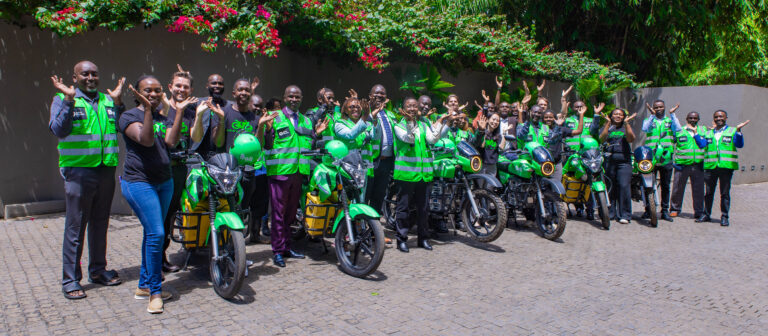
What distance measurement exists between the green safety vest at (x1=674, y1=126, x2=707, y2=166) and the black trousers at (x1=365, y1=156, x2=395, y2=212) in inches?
227

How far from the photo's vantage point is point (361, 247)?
576 centimetres

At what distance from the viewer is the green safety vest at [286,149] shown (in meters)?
5.85

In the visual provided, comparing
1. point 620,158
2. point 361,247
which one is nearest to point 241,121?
point 361,247

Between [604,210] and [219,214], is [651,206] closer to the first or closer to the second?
[604,210]

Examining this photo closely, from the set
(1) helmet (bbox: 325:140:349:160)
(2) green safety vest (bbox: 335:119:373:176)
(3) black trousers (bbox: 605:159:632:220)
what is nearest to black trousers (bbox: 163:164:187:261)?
(1) helmet (bbox: 325:140:349:160)

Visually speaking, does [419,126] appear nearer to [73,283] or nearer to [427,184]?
[427,184]

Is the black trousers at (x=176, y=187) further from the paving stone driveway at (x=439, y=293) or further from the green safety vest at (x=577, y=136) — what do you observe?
the green safety vest at (x=577, y=136)

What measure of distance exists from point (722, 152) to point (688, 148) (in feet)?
1.85

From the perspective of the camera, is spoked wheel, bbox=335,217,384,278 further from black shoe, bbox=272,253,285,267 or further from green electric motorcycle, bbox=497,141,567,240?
green electric motorcycle, bbox=497,141,567,240

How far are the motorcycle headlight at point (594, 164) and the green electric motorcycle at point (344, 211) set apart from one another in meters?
4.17

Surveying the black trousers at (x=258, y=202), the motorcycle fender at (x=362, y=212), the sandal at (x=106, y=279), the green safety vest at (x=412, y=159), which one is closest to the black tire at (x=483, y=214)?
the green safety vest at (x=412, y=159)

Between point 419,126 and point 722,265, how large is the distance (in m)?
3.83

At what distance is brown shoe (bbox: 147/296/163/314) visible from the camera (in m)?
4.42

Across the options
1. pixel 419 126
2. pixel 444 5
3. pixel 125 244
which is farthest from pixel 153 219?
pixel 444 5
